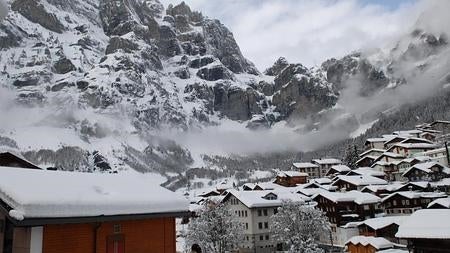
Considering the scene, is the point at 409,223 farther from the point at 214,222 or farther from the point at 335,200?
the point at 335,200

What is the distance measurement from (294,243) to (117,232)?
42.9 metres

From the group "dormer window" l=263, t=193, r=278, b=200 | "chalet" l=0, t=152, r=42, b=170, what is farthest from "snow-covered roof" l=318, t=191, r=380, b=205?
"chalet" l=0, t=152, r=42, b=170

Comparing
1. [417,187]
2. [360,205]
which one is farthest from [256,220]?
[417,187]

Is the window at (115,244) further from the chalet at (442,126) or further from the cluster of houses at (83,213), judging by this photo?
the chalet at (442,126)

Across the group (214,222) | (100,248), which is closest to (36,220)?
(100,248)

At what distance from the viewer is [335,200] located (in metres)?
74.2

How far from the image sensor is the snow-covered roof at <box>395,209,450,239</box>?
84.2 feet

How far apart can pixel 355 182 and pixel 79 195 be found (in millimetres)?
81943

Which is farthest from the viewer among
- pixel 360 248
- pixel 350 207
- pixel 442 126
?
pixel 442 126

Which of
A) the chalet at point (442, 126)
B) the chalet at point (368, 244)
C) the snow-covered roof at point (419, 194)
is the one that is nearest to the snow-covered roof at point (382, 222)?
the chalet at point (368, 244)

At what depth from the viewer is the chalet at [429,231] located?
25.7 metres

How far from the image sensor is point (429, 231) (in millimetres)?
26297

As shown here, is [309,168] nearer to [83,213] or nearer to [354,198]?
[354,198]

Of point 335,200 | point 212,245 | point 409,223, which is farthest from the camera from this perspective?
point 335,200
